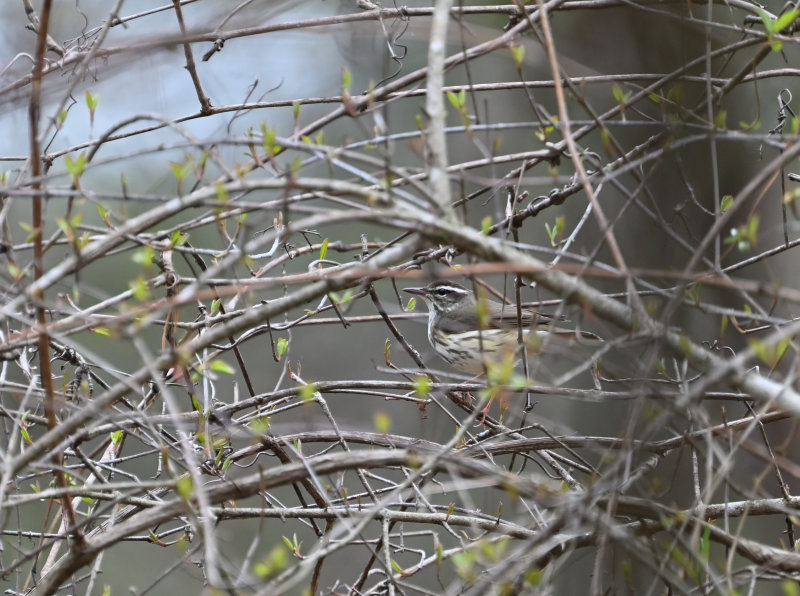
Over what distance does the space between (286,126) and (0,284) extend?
22.4 ft

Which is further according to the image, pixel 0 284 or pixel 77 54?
pixel 77 54

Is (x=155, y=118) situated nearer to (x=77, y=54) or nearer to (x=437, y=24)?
(x=437, y=24)

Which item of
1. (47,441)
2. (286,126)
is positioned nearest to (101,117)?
(286,126)

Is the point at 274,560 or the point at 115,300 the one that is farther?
the point at 115,300

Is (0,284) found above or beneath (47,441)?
above

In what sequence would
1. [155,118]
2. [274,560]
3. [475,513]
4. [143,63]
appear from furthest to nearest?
[143,63] → [475,513] → [155,118] → [274,560]

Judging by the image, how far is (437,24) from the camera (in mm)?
2373

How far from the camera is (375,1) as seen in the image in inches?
176

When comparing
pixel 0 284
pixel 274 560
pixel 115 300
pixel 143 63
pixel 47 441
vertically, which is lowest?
pixel 274 560

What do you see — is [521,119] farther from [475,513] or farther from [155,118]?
[155,118]

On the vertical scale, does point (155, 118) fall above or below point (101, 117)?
below

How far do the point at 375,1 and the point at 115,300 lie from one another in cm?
246

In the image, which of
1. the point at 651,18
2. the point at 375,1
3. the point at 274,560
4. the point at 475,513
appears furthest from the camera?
the point at 651,18

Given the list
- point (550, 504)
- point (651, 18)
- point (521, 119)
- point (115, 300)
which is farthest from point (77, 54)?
point (521, 119)
